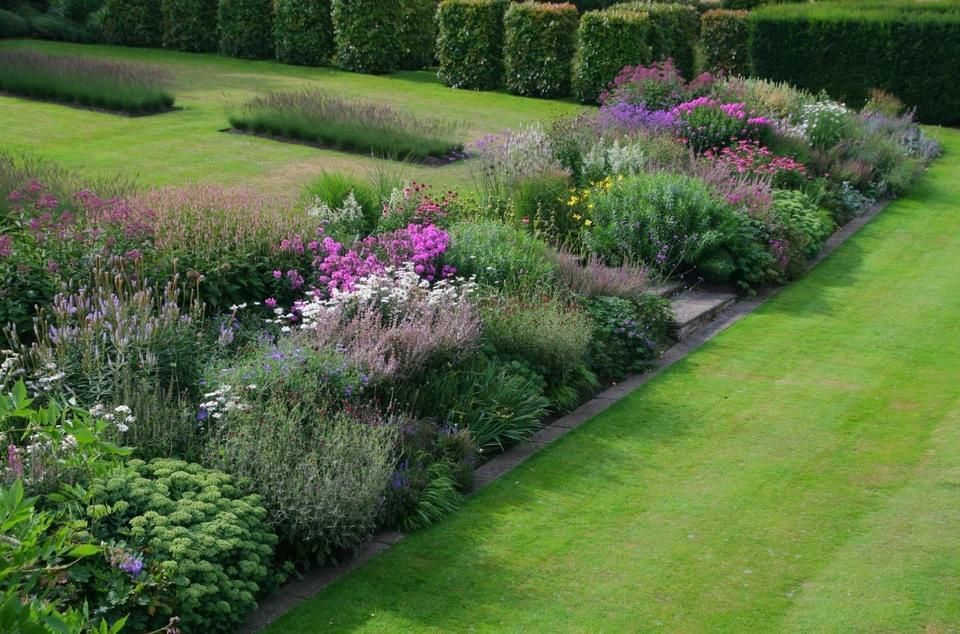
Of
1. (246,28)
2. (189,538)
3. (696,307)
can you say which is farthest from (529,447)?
(246,28)

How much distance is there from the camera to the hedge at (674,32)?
70.3ft

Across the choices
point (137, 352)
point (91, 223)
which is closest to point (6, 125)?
point (91, 223)

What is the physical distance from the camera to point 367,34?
23.2m

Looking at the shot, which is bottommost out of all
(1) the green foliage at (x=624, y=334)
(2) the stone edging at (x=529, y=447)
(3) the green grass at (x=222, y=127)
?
(2) the stone edging at (x=529, y=447)

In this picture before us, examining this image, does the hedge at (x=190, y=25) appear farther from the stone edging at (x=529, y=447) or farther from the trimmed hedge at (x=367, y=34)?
the stone edging at (x=529, y=447)

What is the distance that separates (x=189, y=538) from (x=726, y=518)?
3044 mm

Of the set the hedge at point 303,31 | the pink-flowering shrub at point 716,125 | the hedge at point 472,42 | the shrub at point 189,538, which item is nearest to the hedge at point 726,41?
the hedge at point 472,42

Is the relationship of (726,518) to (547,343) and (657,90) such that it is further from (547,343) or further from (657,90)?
(657,90)

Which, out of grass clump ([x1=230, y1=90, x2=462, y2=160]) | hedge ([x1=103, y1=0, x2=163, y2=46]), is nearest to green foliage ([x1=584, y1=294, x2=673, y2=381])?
grass clump ([x1=230, y1=90, x2=462, y2=160])

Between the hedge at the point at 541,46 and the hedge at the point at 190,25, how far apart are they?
692 centimetres

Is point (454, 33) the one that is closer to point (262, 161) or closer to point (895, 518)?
point (262, 161)

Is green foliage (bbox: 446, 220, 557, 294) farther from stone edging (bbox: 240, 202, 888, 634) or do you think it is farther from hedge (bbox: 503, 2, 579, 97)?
hedge (bbox: 503, 2, 579, 97)

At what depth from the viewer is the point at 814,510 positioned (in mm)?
6699

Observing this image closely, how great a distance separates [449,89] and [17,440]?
17412mm
